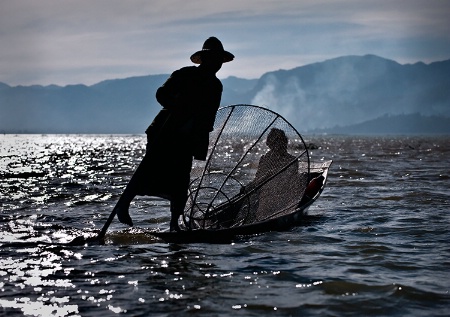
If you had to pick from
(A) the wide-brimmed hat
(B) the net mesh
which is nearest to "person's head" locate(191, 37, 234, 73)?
(A) the wide-brimmed hat

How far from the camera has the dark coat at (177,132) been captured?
9117 mm

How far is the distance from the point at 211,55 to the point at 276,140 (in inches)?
134

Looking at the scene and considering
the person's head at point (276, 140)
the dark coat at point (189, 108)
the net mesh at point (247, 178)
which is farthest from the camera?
the person's head at point (276, 140)

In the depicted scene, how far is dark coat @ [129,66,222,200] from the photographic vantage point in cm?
912

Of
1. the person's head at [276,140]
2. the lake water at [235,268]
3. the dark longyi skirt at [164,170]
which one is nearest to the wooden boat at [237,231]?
the lake water at [235,268]

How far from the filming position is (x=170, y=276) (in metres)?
7.64

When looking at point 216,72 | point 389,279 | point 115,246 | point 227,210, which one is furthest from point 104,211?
point 389,279

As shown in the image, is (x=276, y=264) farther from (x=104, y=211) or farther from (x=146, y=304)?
(x=104, y=211)

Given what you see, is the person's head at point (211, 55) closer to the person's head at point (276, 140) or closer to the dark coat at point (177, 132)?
the dark coat at point (177, 132)

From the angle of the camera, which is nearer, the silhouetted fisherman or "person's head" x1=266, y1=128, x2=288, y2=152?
the silhouetted fisherman

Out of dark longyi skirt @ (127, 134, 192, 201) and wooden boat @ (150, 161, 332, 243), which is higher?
dark longyi skirt @ (127, 134, 192, 201)

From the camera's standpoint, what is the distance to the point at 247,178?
487 inches

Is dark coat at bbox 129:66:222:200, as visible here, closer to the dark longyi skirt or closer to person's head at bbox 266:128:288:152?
the dark longyi skirt

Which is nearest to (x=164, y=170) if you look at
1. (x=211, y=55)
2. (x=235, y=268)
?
(x=211, y=55)
